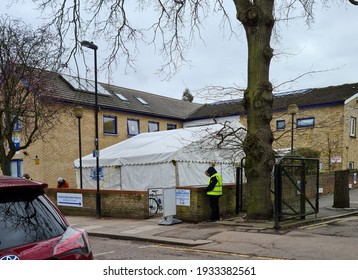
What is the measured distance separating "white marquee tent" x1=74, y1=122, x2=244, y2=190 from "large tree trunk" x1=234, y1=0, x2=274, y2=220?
4.89 m

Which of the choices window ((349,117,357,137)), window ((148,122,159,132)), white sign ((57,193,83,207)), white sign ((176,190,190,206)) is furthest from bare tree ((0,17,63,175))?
window ((349,117,357,137))

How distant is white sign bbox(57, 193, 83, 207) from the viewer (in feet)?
52.7

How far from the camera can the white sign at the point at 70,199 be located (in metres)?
16.1

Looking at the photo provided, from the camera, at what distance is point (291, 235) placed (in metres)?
9.77

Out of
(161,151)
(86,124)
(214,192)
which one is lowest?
(214,192)

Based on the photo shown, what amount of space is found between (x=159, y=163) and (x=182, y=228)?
23.5ft

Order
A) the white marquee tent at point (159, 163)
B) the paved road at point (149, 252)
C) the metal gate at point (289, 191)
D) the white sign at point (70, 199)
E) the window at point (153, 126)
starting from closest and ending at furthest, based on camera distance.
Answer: the paved road at point (149, 252) → the metal gate at point (289, 191) → the white sign at point (70, 199) → the white marquee tent at point (159, 163) → the window at point (153, 126)

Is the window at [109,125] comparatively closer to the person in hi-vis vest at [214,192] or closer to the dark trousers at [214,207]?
the person in hi-vis vest at [214,192]

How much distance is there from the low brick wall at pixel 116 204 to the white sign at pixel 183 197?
1451mm

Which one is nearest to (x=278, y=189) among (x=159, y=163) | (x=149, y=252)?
(x=149, y=252)

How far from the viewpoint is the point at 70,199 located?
16375 mm

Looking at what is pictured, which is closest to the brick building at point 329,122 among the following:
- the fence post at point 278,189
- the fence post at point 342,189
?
the fence post at point 342,189

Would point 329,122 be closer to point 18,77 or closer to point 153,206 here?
point 153,206

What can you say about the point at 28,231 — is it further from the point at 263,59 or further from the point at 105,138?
the point at 105,138
